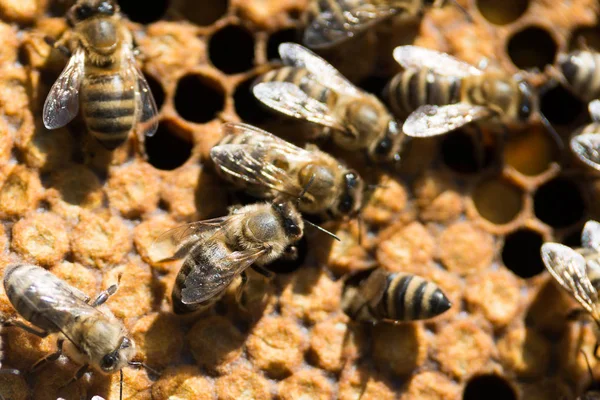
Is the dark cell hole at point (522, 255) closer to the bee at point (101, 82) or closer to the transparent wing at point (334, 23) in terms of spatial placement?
the transparent wing at point (334, 23)

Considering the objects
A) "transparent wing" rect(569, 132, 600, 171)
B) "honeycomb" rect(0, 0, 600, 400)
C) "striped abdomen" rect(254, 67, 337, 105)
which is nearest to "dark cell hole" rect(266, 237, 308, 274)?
"honeycomb" rect(0, 0, 600, 400)

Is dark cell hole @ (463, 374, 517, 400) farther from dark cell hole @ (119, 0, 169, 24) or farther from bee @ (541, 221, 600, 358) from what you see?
dark cell hole @ (119, 0, 169, 24)

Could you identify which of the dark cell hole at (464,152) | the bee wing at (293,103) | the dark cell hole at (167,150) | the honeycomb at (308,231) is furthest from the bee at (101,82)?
the dark cell hole at (464,152)

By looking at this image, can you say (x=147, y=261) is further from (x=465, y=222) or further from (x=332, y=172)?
(x=465, y=222)

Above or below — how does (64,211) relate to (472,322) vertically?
above

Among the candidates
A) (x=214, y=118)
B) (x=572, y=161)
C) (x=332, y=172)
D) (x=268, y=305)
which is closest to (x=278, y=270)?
(x=268, y=305)

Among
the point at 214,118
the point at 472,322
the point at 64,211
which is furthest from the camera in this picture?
the point at 214,118

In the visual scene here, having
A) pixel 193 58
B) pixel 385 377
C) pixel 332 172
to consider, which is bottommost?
pixel 385 377
